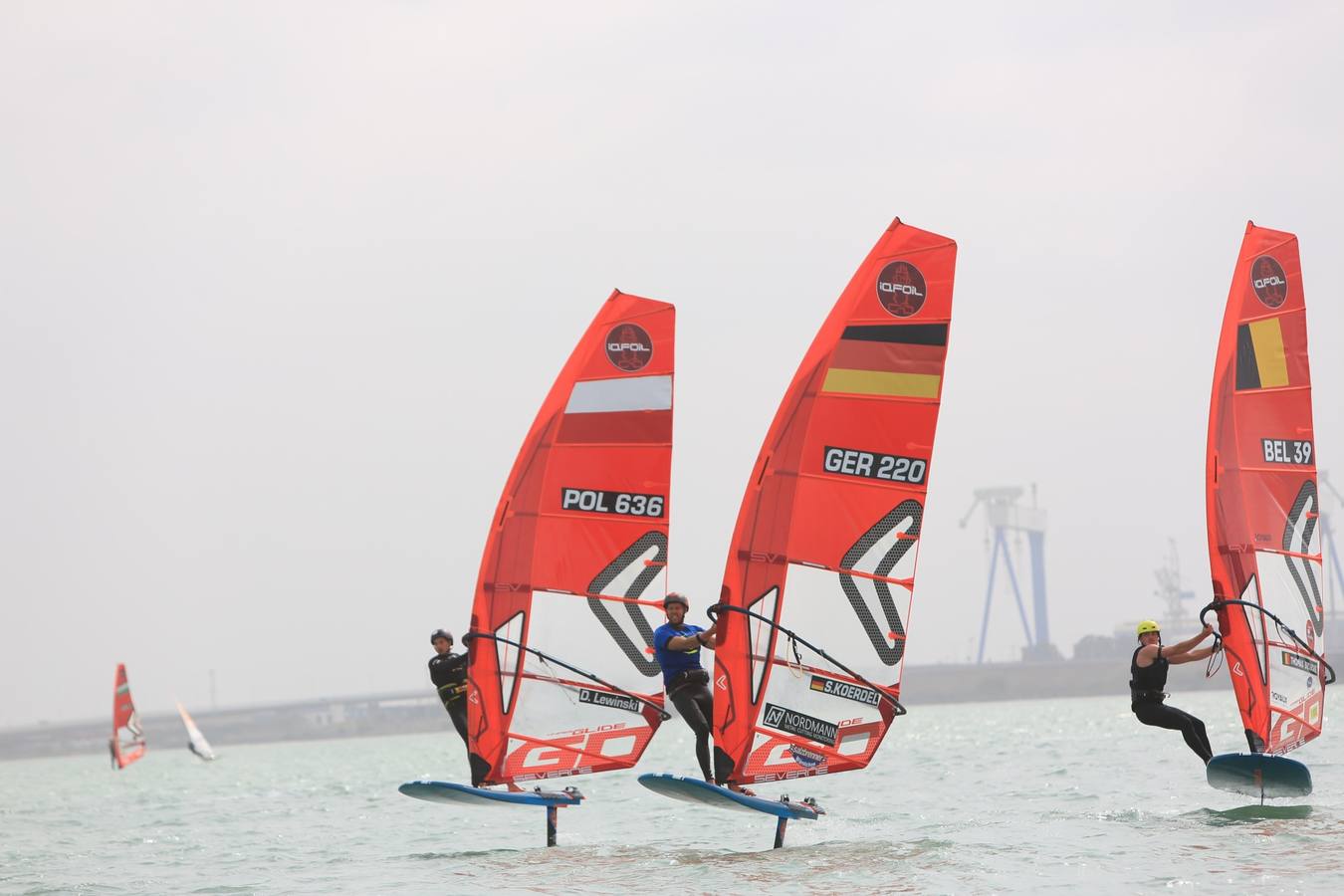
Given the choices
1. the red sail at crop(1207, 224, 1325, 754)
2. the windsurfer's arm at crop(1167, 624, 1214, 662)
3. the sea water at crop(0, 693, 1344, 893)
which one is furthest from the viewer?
the red sail at crop(1207, 224, 1325, 754)

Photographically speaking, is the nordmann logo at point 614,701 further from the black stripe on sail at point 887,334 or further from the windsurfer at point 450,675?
the black stripe on sail at point 887,334

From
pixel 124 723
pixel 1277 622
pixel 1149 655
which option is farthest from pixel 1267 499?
pixel 124 723

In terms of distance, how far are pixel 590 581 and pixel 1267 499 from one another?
21.1 feet

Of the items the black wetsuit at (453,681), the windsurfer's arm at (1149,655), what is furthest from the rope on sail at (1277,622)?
the black wetsuit at (453,681)

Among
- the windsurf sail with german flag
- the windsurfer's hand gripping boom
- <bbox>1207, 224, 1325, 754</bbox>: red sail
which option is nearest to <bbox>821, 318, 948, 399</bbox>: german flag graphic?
<bbox>1207, 224, 1325, 754</bbox>: red sail

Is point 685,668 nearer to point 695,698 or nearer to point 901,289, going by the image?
point 695,698

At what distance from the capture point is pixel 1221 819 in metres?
15.4

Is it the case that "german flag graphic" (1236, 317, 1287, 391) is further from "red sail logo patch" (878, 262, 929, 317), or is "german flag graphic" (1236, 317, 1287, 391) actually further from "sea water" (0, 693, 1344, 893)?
"sea water" (0, 693, 1344, 893)

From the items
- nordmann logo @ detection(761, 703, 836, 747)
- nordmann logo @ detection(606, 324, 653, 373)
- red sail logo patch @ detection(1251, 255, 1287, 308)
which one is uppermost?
red sail logo patch @ detection(1251, 255, 1287, 308)

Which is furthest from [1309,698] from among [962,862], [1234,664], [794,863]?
[794,863]

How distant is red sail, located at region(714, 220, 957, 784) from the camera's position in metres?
13.7

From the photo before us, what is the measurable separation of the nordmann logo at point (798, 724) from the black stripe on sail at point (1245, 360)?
5268 mm

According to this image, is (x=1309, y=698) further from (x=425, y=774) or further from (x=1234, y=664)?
(x=425, y=774)

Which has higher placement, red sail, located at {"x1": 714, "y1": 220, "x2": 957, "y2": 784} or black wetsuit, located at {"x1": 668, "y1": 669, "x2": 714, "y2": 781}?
red sail, located at {"x1": 714, "y1": 220, "x2": 957, "y2": 784}
